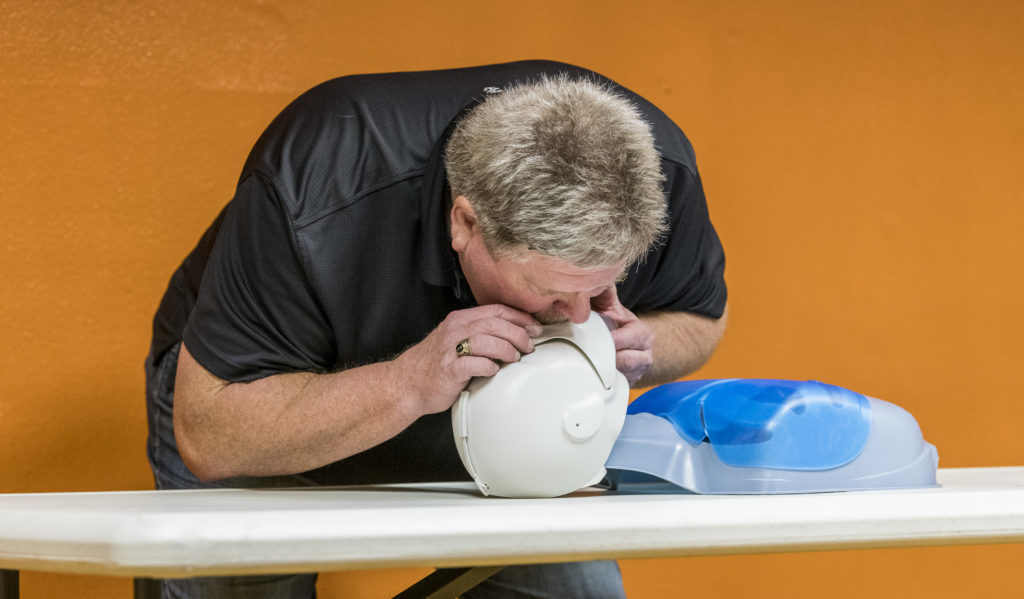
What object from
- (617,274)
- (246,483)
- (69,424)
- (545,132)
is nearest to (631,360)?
A: (617,274)

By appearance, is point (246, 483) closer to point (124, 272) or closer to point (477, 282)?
point (477, 282)

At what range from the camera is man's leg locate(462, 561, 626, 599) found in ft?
4.99

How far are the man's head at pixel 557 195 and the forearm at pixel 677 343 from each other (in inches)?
13.6

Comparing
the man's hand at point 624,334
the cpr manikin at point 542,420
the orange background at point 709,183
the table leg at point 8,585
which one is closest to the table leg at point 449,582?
the cpr manikin at point 542,420

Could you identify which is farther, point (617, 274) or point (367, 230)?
point (367, 230)

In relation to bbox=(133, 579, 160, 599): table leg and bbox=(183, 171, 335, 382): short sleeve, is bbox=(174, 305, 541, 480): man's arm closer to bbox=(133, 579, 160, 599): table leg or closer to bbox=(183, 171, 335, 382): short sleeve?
bbox=(183, 171, 335, 382): short sleeve

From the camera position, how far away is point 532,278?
1.15 meters

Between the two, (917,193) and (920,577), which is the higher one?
(917,193)

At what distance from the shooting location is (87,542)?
0.73 m

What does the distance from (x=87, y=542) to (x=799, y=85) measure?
2.27m

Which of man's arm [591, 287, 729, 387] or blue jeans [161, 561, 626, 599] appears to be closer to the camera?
man's arm [591, 287, 729, 387]

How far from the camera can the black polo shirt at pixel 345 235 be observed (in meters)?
1.31

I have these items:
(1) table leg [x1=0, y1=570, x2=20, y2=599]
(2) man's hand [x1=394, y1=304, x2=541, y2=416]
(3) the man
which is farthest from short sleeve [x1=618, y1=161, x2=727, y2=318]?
(1) table leg [x1=0, y1=570, x2=20, y2=599]

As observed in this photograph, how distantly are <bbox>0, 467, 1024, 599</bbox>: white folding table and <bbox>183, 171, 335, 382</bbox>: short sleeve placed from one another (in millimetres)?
323
